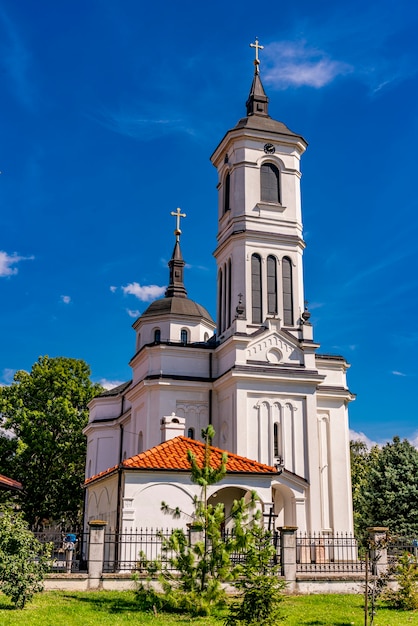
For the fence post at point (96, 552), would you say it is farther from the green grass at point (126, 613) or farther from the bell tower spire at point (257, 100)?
the bell tower spire at point (257, 100)

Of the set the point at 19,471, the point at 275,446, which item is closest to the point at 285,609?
the point at 275,446

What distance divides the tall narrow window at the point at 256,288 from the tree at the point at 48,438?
55.2 ft

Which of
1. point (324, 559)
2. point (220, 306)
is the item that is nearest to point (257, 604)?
point (324, 559)

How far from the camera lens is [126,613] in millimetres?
14688

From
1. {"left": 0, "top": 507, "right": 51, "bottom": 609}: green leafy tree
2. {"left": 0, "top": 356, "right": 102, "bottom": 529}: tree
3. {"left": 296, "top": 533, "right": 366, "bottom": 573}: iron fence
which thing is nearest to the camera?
{"left": 0, "top": 507, "right": 51, "bottom": 609}: green leafy tree

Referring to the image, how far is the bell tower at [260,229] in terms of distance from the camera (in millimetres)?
34750

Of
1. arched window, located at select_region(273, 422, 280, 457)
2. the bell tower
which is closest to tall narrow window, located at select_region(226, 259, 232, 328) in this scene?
the bell tower

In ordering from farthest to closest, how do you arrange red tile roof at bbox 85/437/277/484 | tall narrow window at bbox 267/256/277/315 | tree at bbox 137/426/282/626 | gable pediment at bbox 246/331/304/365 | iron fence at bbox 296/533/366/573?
tall narrow window at bbox 267/256/277/315 < gable pediment at bbox 246/331/304/365 < red tile roof at bbox 85/437/277/484 < iron fence at bbox 296/533/366/573 < tree at bbox 137/426/282/626

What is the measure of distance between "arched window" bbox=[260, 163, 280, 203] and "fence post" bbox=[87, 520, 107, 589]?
22.2 m

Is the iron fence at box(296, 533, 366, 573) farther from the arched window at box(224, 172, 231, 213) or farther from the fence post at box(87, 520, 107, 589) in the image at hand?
the arched window at box(224, 172, 231, 213)

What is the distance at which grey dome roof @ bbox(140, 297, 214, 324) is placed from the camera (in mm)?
41688

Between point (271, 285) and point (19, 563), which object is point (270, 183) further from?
point (19, 563)

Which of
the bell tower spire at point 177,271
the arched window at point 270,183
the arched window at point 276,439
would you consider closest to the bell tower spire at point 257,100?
the arched window at point 270,183

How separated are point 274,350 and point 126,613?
62.7ft
